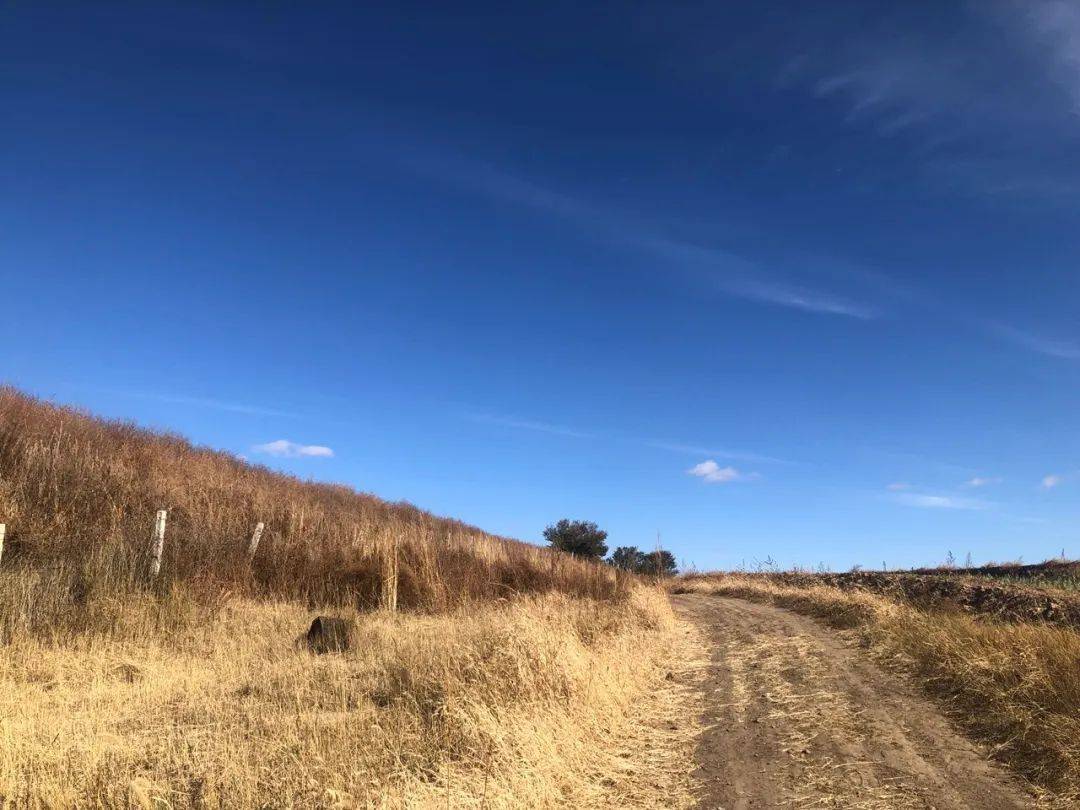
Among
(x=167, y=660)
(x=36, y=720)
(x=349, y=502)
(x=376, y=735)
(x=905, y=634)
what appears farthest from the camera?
(x=349, y=502)

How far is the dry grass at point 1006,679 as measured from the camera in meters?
5.74

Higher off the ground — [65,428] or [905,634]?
[65,428]

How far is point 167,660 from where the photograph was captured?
881 cm

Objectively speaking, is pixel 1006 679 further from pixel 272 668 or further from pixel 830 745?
pixel 272 668

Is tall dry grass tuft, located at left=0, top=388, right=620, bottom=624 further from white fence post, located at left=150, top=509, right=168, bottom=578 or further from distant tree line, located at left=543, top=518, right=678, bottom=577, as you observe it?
distant tree line, located at left=543, top=518, right=678, bottom=577

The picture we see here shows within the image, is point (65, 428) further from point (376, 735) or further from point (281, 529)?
point (376, 735)

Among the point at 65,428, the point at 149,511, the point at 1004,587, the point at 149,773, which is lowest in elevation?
A: the point at 149,773

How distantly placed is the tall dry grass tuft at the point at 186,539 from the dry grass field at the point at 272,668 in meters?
0.05

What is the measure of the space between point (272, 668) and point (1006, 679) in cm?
861

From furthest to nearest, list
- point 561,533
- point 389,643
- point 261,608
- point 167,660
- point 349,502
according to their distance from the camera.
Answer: point 561,533 < point 349,502 < point 261,608 < point 389,643 < point 167,660

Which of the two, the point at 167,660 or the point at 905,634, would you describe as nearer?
the point at 167,660

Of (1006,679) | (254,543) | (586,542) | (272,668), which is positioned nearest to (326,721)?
(272,668)

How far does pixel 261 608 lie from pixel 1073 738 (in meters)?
11.9

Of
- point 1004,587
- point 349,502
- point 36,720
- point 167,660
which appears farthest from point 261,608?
point 349,502
